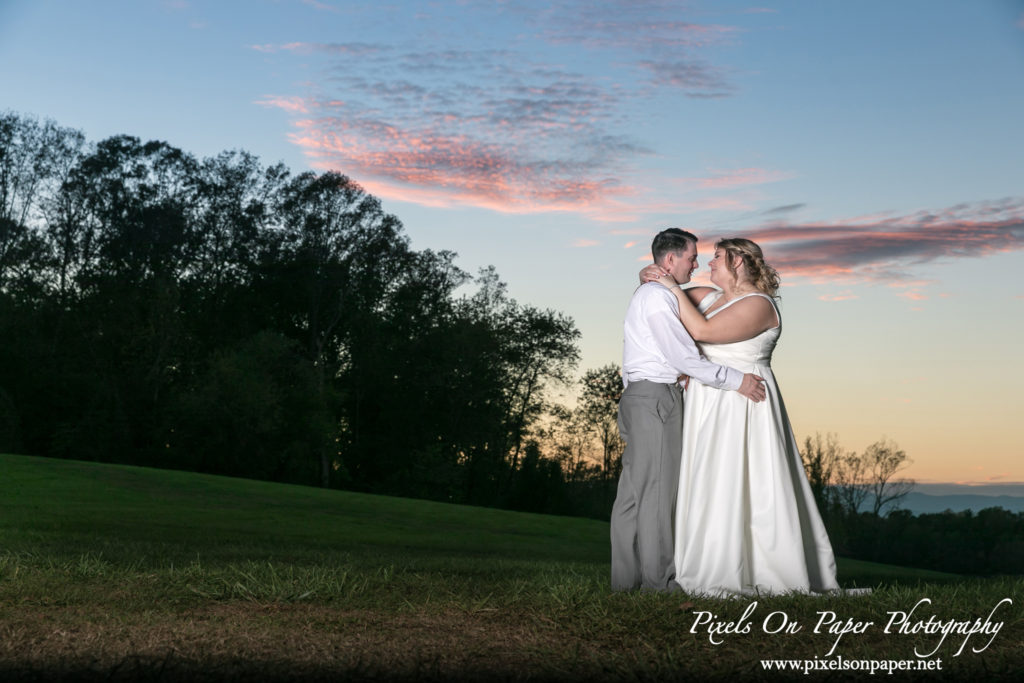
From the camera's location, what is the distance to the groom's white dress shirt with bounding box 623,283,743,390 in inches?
269

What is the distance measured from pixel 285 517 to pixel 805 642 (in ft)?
56.3

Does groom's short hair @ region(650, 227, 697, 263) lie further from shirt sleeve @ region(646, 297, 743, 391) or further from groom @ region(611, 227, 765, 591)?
shirt sleeve @ region(646, 297, 743, 391)

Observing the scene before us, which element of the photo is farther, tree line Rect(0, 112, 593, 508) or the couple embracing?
tree line Rect(0, 112, 593, 508)

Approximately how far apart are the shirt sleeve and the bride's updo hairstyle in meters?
0.66

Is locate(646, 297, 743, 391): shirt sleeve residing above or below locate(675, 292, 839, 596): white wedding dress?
above

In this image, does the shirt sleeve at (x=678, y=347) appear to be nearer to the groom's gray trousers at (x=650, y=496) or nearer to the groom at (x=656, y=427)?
the groom at (x=656, y=427)

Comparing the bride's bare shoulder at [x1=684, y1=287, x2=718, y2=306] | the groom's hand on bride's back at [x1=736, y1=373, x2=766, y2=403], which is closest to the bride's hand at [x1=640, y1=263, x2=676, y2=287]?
the bride's bare shoulder at [x1=684, y1=287, x2=718, y2=306]

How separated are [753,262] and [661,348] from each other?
3.23ft

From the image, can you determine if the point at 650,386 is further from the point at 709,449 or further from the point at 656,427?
the point at 709,449

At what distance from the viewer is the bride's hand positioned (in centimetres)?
700

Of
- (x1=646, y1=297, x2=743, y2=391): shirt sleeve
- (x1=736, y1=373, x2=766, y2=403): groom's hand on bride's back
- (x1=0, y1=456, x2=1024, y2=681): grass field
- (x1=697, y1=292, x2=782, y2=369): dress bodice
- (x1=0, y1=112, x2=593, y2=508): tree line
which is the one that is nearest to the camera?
(x1=0, y1=456, x2=1024, y2=681): grass field

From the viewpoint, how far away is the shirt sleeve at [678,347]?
6.83 m

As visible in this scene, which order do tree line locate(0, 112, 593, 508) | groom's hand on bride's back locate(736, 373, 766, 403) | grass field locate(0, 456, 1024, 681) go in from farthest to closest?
tree line locate(0, 112, 593, 508), groom's hand on bride's back locate(736, 373, 766, 403), grass field locate(0, 456, 1024, 681)

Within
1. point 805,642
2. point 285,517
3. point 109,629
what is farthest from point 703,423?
point 285,517
